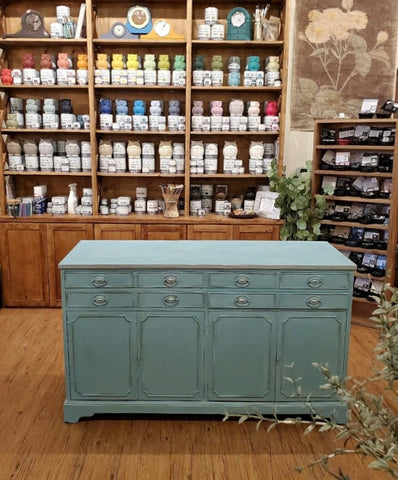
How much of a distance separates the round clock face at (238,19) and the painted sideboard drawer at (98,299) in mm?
2894

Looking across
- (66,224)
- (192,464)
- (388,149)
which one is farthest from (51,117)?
(192,464)

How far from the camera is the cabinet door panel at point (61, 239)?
455 cm

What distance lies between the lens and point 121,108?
457 centimetres

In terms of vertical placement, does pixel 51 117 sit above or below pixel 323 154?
above

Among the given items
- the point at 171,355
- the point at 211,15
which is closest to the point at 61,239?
the point at 171,355

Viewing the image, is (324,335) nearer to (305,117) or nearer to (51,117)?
(305,117)

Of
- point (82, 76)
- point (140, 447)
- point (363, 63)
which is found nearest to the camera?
point (140, 447)

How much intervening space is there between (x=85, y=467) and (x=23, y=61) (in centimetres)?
357

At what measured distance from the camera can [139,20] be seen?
4.45 m

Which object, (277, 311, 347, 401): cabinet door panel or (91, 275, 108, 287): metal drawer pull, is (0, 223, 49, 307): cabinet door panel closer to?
(91, 275, 108, 287): metal drawer pull

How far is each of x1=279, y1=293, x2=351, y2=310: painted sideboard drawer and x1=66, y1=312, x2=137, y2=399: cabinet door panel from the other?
814mm

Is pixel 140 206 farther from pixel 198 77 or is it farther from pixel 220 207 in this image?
pixel 198 77

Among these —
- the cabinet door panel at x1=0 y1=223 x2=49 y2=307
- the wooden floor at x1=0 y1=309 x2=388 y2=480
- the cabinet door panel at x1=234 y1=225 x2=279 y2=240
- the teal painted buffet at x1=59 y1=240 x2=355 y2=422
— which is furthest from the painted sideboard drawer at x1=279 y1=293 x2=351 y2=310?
the cabinet door panel at x1=0 y1=223 x2=49 y2=307

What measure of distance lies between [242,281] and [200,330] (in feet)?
1.13
